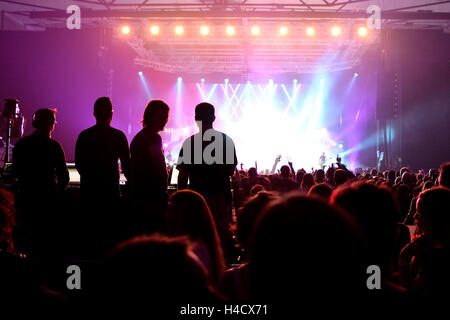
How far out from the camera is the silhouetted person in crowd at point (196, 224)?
7.40 feet

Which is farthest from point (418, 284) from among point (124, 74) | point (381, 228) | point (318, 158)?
point (318, 158)

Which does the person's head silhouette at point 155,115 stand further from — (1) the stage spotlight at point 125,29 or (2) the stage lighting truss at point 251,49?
(1) the stage spotlight at point 125,29

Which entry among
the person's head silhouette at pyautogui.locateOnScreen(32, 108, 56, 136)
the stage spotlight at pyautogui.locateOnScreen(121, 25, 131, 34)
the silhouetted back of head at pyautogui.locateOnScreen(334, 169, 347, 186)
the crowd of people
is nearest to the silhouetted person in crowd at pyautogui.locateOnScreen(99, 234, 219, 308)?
the crowd of people

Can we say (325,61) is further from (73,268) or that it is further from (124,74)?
(73,268)

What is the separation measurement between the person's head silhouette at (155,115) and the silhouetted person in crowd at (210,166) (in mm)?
327

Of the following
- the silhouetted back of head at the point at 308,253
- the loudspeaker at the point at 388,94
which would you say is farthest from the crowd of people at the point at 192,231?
the loudspeaker at the point at 388,94

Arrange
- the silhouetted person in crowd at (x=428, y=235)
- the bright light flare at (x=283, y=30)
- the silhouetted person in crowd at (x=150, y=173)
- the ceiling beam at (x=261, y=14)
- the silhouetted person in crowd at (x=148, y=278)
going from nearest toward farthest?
the silhouetted person in crowd at (x=148, y=278) < the silhouetted person in crowd at (x=428, y=235) < the silhouetted person in crowd at (x=150, y=173) < the ceiling beam at (x=261, y=14) < the bright light flare at (x=283, y=30)

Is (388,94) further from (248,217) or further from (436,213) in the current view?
(248,217)

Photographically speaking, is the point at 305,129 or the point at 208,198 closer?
the point at 208,198

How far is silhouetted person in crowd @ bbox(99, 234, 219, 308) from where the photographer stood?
2.68 feet

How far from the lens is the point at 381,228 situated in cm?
152
